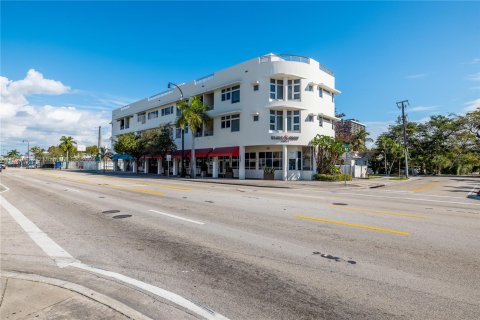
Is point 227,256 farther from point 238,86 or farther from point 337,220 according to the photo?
point 238,86

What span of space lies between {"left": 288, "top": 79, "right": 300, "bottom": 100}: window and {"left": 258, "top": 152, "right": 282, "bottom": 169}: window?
6842mm

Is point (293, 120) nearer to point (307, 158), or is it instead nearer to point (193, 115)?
point (307, 158)

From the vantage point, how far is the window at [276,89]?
104 feet

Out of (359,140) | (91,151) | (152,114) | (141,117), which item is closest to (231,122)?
(152,114)

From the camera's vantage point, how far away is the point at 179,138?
4291 cm

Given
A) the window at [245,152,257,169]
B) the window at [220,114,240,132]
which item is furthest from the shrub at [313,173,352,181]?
the window at [220,114,240,132]

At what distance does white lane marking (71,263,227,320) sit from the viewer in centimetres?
329

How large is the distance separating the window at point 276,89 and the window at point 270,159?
21.8 ft

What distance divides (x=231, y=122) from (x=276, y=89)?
22.9 feet

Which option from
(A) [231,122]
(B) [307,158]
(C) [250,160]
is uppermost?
(A) [231,122]

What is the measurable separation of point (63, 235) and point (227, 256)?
4.64m

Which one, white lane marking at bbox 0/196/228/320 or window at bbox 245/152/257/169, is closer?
white lane marking at bbox 0/196/228/320

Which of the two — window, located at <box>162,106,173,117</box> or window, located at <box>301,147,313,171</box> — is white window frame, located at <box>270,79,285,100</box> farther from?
window, located at <box>162,106,173,117</box>

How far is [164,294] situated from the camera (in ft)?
12.3
